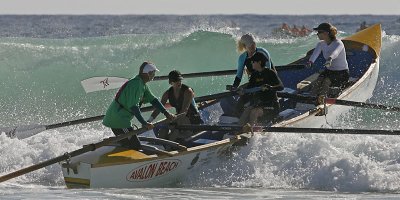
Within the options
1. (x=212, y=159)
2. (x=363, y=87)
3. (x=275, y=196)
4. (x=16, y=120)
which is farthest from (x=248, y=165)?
(x=16, y=120)

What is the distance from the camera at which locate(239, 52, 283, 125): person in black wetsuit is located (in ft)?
42.2

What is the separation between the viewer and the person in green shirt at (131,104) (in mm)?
11172

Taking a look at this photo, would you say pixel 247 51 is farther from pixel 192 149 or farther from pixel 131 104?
pixel 131 104

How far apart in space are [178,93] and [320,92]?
137 inches

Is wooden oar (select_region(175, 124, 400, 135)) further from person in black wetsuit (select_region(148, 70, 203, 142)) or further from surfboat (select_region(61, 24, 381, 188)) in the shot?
person in black wetsuit (select_region(148, 70, 203, 142))

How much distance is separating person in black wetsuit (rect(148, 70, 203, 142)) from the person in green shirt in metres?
0.92

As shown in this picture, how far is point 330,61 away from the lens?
14820 mm

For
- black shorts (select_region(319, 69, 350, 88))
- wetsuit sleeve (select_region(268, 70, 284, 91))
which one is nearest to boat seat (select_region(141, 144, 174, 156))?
wetsuit sleeve (select_region(268, 70, 284, 91))

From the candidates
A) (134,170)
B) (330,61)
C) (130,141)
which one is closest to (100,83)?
(130,141)

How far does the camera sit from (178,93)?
12656 mm

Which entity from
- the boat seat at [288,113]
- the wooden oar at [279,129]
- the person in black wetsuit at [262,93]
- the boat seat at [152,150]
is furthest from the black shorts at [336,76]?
the boat seat at [152,150]

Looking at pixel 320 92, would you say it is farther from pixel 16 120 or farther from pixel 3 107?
pixel 3 107

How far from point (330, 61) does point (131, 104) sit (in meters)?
4.91

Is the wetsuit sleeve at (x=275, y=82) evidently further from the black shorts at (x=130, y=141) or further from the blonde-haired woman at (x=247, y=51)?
the black shorts at (x=130, y=141)
